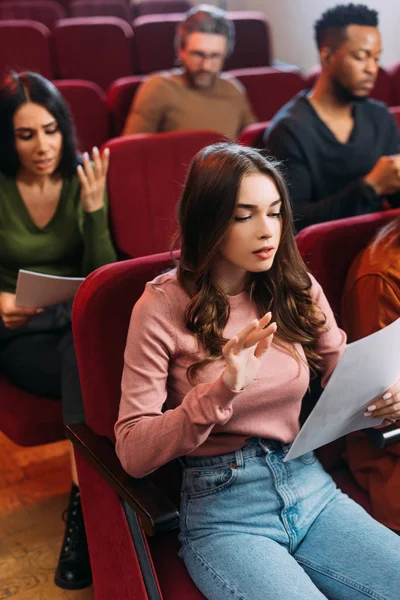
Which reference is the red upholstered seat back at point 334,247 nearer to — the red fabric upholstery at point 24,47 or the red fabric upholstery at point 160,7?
the red fabric upholstery at point 24,47

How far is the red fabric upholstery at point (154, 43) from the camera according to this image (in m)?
3.39

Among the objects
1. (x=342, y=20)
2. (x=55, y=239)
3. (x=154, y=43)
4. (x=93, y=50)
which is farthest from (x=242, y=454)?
(x=154, y=43)

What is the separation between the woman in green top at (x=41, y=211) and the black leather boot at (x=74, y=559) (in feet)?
0.19

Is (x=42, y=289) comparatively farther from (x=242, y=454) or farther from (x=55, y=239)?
(x=242, y=454)

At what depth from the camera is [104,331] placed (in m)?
1.07

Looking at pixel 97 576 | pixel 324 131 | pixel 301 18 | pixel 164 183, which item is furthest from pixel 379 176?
pixel 301 18

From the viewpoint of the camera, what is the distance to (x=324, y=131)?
1.71 m

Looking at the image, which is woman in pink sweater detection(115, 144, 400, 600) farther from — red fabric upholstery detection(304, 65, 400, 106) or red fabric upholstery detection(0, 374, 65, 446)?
red fabric upholstery detection(304, 65, 400, 106)

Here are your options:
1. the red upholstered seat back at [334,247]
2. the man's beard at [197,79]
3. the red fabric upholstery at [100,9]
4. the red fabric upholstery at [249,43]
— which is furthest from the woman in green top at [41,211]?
the red fabric upholstery at [100,9]

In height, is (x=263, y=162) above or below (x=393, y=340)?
above

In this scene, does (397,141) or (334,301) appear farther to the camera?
(397,141)

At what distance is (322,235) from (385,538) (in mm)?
471

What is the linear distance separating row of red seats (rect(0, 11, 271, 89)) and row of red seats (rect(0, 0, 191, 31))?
1.43 feet

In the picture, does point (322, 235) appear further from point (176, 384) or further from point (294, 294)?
point (176, 384)
